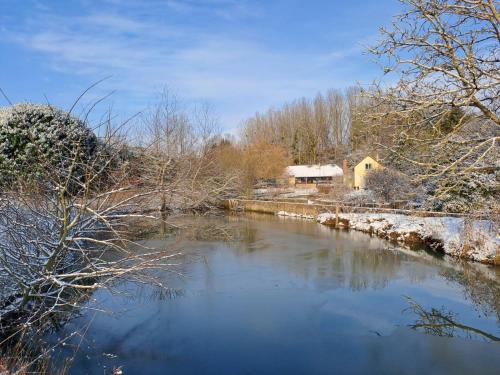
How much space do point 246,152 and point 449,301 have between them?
26.8 meters

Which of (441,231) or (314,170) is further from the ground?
(314,170)

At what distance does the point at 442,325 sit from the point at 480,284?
2.94 meters

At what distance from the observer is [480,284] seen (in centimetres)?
878

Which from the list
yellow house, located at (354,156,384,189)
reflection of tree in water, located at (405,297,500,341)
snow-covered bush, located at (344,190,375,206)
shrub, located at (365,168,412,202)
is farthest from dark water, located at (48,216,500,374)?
yellow house, located at (354,156,384,189)

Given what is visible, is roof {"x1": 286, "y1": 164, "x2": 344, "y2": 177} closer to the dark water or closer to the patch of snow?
the patch of snow

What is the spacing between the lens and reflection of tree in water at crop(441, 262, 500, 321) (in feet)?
24.5

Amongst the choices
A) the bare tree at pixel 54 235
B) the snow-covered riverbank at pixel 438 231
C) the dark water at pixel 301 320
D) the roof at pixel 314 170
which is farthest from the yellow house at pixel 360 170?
the bare tree at pixel 54 235

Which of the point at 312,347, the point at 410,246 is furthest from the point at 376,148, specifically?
the point at 410,246

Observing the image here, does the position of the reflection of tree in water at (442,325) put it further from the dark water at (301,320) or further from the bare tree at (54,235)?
the bare tree at (54,235)

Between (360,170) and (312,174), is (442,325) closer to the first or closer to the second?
(360,170)

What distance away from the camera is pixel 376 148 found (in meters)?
5.09

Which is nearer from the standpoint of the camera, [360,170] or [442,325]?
[442,325]

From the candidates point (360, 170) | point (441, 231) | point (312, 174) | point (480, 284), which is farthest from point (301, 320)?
point (312, 174)

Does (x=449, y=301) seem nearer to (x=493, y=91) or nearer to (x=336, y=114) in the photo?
(x=493, y=91)
